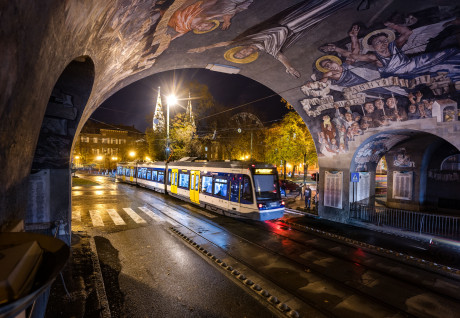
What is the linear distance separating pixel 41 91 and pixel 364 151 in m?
15.1

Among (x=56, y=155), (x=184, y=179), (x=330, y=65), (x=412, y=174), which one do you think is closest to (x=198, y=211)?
(x=184, y=179)

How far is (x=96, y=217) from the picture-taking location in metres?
13.2

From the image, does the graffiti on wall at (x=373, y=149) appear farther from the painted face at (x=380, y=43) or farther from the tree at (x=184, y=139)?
the tree at (x=184, y=139)

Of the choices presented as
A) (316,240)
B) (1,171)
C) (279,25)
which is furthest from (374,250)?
(1,171)

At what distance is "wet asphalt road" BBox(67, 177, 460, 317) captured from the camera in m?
5.38

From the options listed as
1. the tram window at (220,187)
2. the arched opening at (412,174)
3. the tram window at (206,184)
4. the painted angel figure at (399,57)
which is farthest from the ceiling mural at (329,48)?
the tram window at (206,184)

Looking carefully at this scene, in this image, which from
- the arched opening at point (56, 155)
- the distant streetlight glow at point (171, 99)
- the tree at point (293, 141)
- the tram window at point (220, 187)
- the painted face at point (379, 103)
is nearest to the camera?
the arched opening at point (56, 155)

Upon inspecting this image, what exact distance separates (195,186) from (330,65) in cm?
1044

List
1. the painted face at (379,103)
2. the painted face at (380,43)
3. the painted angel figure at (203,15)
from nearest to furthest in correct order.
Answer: the painted angel figure at (203,15) < the painted face at (380,43) < the painted face at (379,103)

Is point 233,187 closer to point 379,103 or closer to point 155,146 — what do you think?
point 379,103

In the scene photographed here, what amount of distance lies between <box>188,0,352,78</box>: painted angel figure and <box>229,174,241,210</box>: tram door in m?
6.02

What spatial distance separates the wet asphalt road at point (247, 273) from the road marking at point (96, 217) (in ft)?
1.26

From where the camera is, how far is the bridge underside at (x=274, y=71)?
9.15ft

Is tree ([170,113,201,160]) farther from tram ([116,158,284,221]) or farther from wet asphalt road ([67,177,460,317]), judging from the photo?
wet asphalt road ([67,177,460,317])
